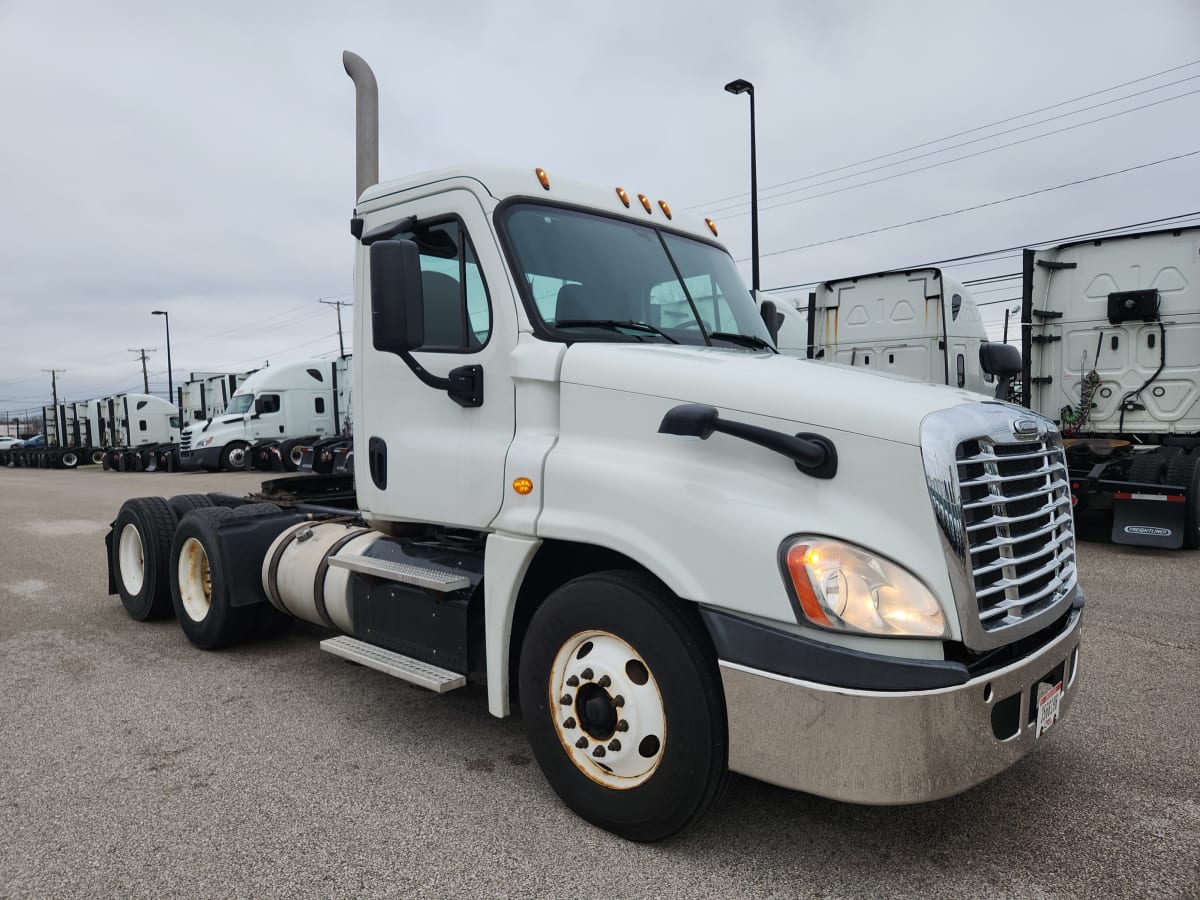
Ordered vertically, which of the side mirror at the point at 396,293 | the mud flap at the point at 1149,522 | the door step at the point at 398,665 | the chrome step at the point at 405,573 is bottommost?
the mud flap at the point at 1149,522

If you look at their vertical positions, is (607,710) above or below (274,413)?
below

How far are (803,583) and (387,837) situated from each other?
1.78 meters

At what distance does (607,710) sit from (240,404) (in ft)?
93.0

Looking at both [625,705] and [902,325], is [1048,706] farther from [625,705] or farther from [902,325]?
[902,325]

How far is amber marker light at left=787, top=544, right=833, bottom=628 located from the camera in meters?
2.53

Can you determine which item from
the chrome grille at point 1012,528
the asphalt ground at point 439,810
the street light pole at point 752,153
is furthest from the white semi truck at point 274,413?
the chrome grille at point 1012,528

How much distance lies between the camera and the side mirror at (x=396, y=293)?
328cm

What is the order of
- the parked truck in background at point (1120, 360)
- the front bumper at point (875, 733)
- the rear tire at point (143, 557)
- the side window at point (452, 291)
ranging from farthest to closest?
the parked truck in background at point (1120, 360)
the rear tire at point (143, 557)
the side window at point (452, 291)
the front bumper at point (875, 733)

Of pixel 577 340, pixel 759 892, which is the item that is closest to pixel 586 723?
pixel 759 892

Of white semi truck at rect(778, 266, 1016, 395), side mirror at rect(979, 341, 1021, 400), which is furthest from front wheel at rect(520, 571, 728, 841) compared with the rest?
white semi truck at rect(778, 266, 1016, 395)

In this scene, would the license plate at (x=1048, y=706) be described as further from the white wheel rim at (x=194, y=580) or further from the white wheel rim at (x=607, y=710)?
the white wheel rim at (x=194, y=580)

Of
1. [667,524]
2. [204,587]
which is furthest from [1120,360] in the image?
[204,587]

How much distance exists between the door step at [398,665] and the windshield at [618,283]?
1.53m

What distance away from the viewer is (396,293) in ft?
10.8
